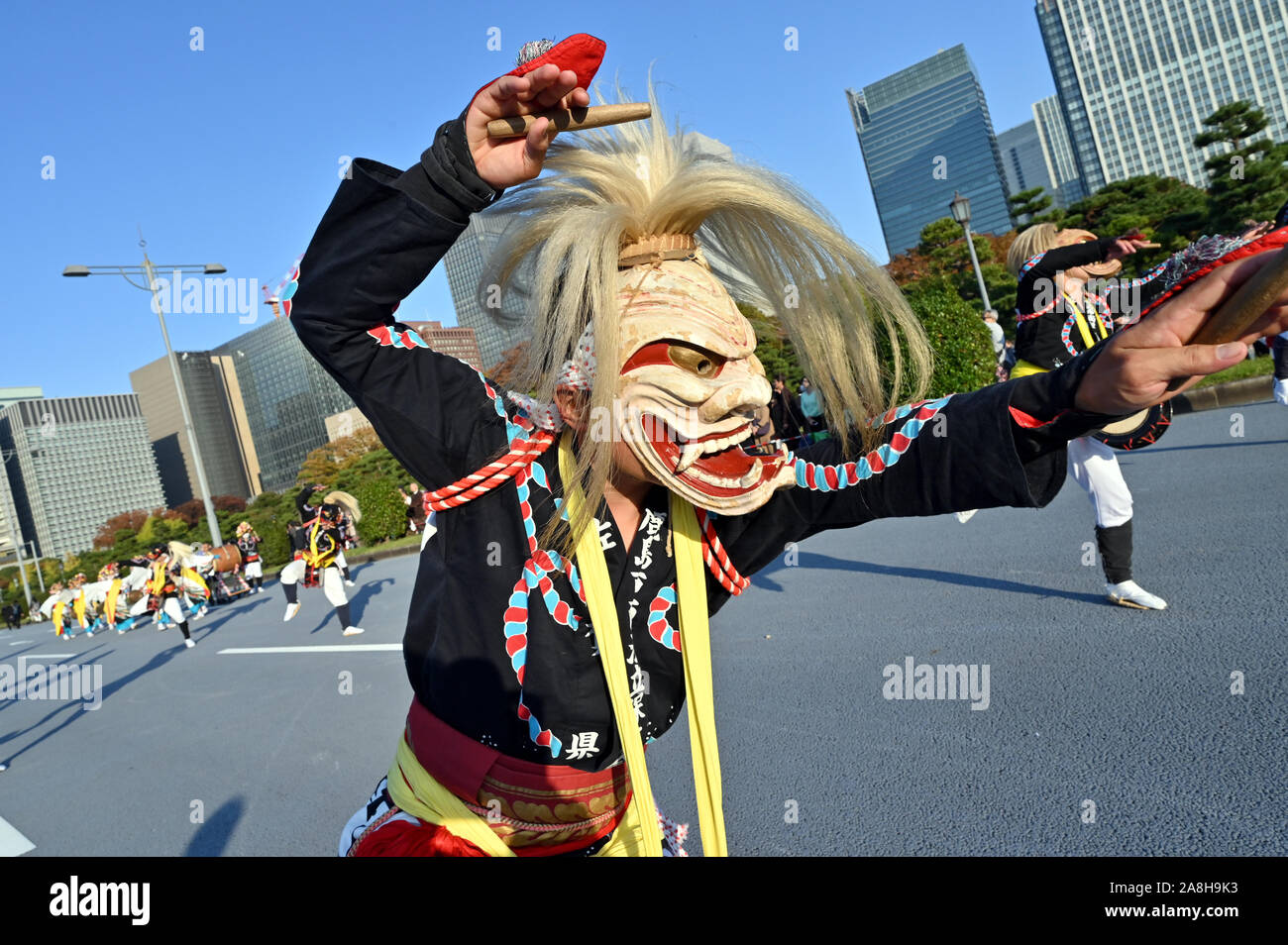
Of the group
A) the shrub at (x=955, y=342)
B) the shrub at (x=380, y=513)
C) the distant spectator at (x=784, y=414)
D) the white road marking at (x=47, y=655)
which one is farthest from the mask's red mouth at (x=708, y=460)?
the shrub at (x=380, y=513)

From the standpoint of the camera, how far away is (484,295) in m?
1.84

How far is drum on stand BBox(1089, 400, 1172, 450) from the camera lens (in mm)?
3388

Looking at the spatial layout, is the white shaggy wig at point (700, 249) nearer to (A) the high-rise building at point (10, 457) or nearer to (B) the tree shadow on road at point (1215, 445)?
(B) the tree shadow on road at point (1215, 445)

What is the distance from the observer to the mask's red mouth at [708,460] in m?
1.47

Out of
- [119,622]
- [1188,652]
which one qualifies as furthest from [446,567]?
[119,622]

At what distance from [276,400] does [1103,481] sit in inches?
4035

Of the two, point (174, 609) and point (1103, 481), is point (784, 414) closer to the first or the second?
point (1103, 481)

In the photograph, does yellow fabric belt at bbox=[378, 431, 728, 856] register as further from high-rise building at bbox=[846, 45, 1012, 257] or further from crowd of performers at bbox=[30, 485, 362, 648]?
high-rise building at bbox=[846, 45, 1012, 257]

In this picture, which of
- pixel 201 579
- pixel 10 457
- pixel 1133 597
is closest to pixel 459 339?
pixel 1133 597

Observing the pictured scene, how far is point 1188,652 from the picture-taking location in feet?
12.0

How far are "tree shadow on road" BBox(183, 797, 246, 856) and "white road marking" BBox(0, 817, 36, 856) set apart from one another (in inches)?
41.4

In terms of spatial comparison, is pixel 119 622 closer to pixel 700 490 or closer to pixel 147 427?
pixel 700 490

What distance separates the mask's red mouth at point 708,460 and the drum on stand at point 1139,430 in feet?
8.30
